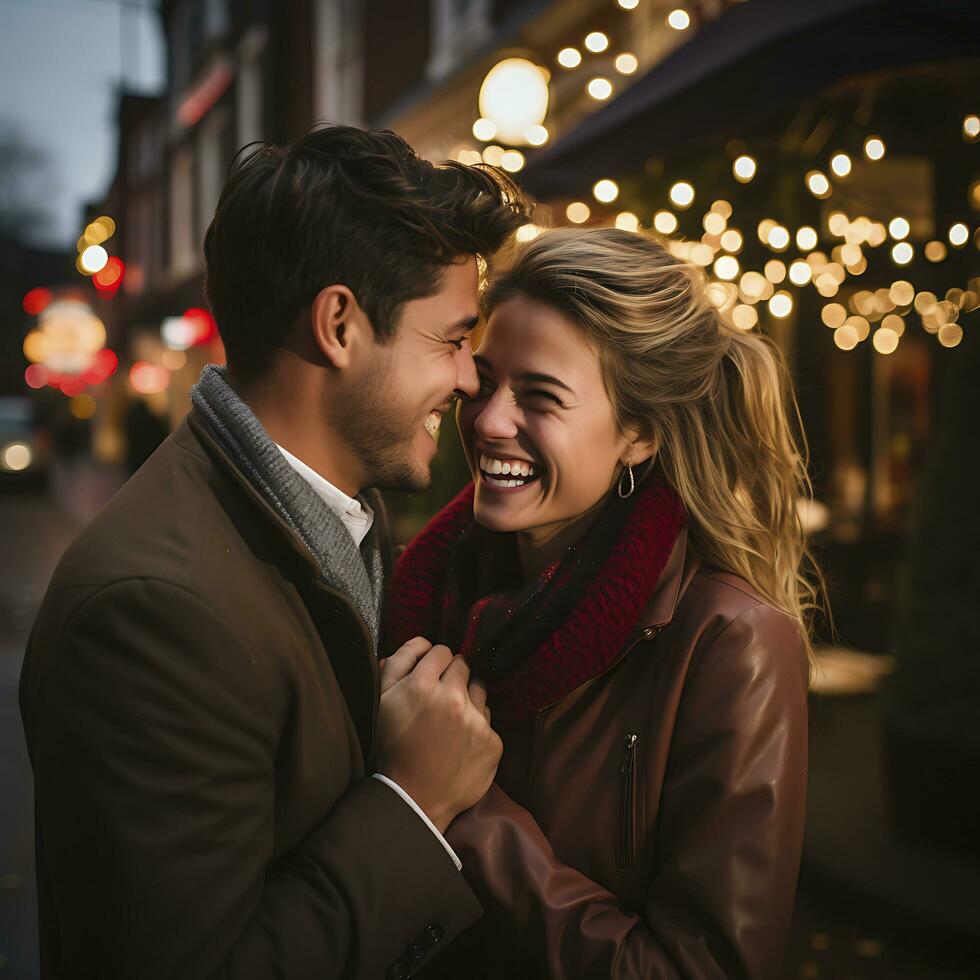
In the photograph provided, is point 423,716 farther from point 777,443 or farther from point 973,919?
point 973,919

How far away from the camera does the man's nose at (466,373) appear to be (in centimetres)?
208

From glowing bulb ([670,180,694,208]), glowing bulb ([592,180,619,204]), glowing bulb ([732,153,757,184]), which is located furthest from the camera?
glowing bulb ([670,180,694,208])

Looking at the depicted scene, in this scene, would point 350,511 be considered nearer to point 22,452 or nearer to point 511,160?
point 511,160

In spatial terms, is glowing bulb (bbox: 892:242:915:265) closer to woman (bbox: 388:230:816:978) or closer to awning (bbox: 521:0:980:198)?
awning (bbox: 521:0:980:198)

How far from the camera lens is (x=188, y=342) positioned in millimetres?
18688

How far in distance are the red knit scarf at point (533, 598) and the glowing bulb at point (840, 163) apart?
3.09 metres

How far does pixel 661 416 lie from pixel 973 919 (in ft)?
9.98

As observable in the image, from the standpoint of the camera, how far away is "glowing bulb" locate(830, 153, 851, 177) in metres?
4.66

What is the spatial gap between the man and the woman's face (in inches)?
5.2

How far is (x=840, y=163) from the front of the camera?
466 cm

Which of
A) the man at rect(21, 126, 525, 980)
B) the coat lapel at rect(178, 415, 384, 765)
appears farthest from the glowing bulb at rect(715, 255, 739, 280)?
the coat lapel at rect(178, 415, 384, 765)

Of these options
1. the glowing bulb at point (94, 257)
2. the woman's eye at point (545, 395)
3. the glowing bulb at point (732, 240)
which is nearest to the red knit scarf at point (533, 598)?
the woman's eye at point (545, 395)

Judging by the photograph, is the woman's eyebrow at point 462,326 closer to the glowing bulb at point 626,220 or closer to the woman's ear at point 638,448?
the woman's ear at point 638,448

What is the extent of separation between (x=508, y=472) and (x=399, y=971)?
1017 millimetres
